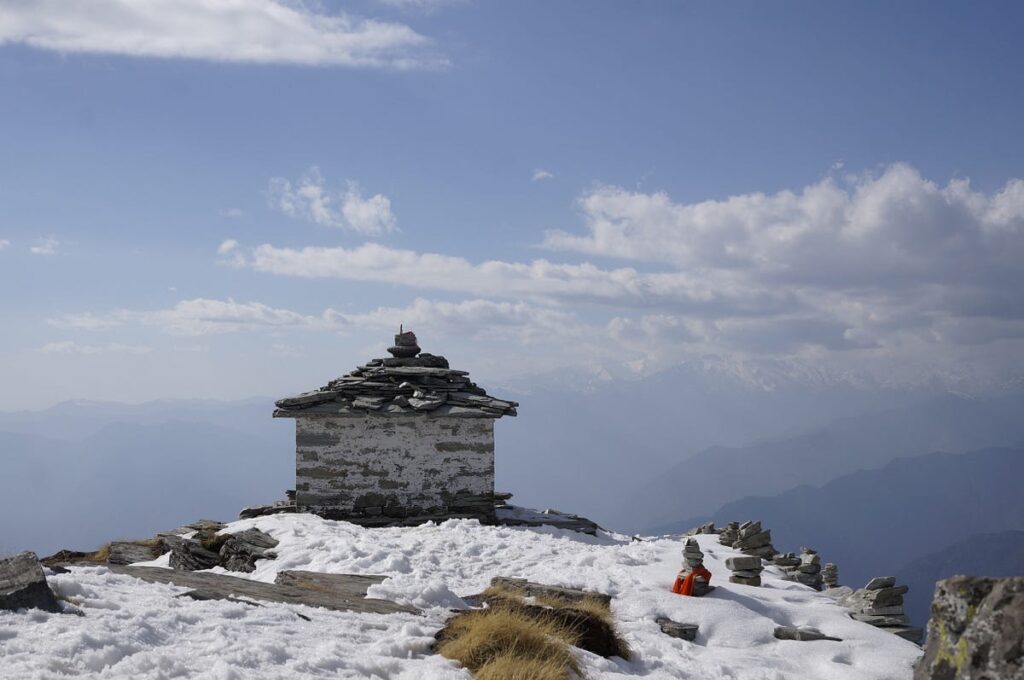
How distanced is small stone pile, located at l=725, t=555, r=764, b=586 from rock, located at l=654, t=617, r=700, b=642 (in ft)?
9.92

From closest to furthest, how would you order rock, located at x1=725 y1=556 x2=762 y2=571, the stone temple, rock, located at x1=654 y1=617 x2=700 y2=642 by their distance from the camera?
rock, located at x1=654 y1=617 x2=700 y2=642, rock, located at x1=725 y1=556 x2=762 y2=571, the stone temple

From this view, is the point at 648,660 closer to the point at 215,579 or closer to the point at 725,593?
the point at 725,593

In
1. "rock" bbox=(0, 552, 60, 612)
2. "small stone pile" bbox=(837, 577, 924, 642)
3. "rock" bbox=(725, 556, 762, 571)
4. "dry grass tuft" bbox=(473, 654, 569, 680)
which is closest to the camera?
"dry grass tuft" bbox=(473, 654, 569, 680)

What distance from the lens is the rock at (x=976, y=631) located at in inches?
133

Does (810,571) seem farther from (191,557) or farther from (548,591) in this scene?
(191,557)

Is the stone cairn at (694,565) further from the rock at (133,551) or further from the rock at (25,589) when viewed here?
the rock at (133,551)

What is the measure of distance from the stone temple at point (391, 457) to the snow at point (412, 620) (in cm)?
128

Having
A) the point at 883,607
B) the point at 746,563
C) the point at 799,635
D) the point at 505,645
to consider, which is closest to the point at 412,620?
the point at 505,645

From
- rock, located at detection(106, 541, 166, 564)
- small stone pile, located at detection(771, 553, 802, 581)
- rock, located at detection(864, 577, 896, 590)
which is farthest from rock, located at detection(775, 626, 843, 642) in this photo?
rock, located at detection(106, 541, 166, 564)

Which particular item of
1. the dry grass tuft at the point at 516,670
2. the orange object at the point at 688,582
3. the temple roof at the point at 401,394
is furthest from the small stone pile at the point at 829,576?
the dry grass tuft at the point at 516,670

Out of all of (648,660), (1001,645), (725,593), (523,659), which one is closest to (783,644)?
(725,593)

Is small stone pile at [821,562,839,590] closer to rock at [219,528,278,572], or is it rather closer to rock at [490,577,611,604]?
rock at [490,577,611,604]

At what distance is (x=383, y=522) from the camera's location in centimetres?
1812

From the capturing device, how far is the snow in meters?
6.48
